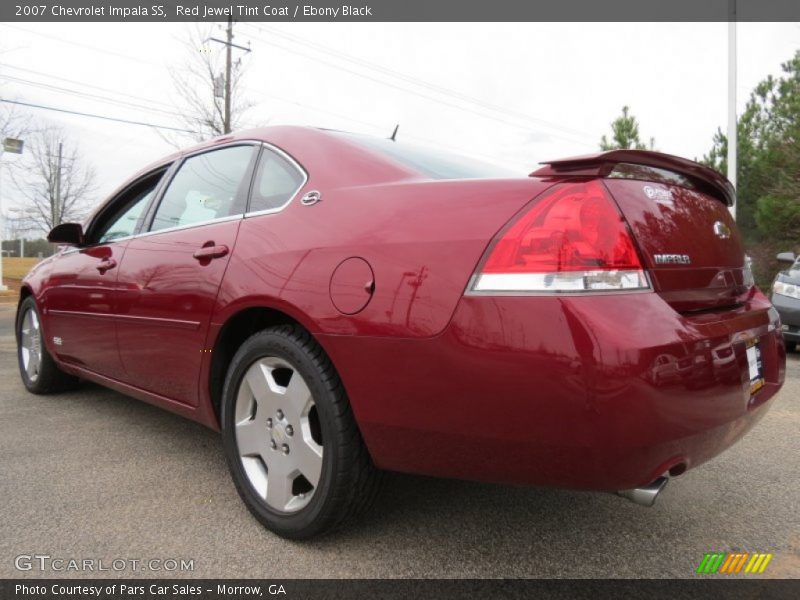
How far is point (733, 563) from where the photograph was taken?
1.89m

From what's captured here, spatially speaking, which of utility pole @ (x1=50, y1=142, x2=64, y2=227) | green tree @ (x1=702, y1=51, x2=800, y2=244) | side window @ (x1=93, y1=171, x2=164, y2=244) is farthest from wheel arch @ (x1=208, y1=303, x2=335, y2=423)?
utility pole @ (x1=50, y1=142, x2=64, y2=227)

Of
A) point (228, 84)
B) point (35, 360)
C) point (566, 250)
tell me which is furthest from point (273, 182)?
point (228, 84)

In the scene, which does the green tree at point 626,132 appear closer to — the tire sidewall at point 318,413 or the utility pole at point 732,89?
the utility pole at point 732,89

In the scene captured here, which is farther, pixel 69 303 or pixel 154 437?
pixel 69 303

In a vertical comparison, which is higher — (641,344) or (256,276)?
(256,276)

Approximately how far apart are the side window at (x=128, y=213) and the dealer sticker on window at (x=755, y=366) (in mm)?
2790

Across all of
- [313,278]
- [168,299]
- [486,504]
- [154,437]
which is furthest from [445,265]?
[154,437]

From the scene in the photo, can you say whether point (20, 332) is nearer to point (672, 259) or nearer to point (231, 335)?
point (231, 335)

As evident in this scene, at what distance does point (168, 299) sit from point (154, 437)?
102cm

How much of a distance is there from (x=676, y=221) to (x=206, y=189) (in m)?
1.98

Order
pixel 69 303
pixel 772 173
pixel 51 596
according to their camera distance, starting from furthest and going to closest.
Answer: pixel 772 173 < pixel 69 303 < pixel 51 596

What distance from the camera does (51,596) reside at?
65.7 inches

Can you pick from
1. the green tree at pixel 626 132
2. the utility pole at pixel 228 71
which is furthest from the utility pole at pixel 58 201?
the green tree at pixel 626 132

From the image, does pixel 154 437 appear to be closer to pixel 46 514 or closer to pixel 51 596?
pixel 46 514
